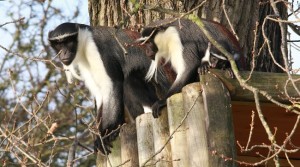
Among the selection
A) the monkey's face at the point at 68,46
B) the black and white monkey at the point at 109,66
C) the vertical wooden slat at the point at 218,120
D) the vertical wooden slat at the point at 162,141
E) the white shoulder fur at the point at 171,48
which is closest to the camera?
the vertical wooden slat at the point at 218,120

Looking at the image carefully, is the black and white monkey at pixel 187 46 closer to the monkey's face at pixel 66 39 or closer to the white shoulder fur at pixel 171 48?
the white shoulder fur at pixel 171 48

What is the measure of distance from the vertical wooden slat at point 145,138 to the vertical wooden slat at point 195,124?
21.0 inches

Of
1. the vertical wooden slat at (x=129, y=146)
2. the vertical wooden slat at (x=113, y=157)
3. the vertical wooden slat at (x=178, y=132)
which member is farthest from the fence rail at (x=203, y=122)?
the vertical wooden slat at (x=113, y=157)

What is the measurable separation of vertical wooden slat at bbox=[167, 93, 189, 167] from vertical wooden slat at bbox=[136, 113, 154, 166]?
1.09 ft

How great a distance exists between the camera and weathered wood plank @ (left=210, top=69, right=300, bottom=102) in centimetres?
526

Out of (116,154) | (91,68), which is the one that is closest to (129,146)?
(116,154)

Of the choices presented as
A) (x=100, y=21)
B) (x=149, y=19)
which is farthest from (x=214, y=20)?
(x=100, y=21)

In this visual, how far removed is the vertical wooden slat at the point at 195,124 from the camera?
5.19 m

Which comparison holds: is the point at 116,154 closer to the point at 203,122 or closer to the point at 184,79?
the point at 184,79

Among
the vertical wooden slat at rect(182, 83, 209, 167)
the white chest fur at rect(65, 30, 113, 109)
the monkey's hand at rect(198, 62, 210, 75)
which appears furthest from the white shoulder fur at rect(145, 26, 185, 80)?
the vertical wooden slat at rect(182, 83, 209, 167)

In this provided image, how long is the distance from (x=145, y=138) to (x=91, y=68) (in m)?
1.58

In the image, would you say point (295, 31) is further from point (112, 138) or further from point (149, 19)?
point (112, 138)

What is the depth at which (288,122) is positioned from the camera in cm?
591

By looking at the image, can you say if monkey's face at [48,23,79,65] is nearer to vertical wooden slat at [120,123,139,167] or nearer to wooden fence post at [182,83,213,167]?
vertical wooden slat at [120,123,139,167]
